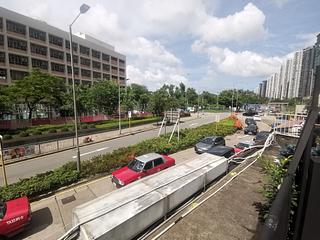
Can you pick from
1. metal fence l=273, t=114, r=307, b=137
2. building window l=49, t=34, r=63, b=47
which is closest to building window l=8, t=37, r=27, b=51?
building window l=49, t=34, r=63, b=47

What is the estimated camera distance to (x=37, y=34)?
4534 cm

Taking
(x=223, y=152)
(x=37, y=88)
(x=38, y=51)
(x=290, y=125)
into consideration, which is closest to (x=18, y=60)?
(x=38, y=51)

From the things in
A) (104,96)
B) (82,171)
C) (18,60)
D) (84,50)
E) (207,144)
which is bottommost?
(82,171)

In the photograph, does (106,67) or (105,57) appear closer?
(105,57)

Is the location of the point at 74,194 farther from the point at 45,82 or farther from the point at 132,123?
the point at 132,123

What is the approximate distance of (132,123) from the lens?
124 feet

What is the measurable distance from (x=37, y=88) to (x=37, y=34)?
26.5 metres

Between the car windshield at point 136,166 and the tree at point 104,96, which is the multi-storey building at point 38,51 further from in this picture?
the car windshield at point 136,166

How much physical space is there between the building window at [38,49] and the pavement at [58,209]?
46.0m

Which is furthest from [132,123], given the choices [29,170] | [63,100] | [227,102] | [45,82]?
[227,102]

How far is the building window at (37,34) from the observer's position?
4416 cm

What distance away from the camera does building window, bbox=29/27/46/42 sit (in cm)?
4416

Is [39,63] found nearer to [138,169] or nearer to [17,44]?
[17,44]

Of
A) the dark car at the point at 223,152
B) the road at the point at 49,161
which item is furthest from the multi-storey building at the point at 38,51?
the dark car at the point at 223,152
